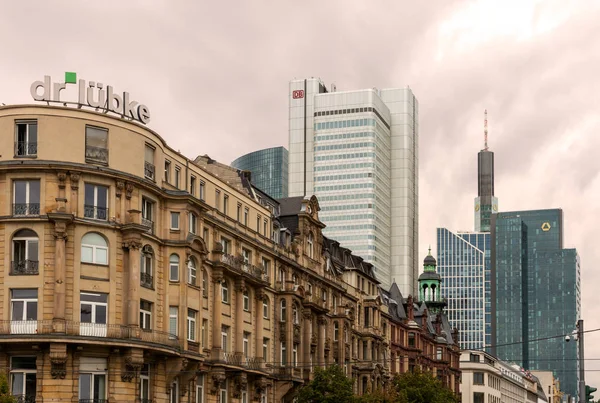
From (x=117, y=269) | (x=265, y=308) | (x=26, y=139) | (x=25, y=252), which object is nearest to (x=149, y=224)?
(x=117, y=269)

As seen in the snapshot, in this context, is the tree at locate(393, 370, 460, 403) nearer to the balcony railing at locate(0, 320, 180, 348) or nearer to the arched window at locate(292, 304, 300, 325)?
the arched window at locate(292, 304, 300, 325)

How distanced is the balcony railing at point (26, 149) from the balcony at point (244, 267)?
20320mm

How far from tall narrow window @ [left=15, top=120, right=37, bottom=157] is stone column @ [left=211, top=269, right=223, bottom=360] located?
20.0 m

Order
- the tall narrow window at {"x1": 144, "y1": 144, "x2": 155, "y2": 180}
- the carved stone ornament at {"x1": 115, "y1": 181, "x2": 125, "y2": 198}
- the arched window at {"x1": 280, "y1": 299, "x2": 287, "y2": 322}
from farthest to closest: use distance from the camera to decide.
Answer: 1. the arched window at {"x1": 280, "y1": 299, "x2": 287, "y2": 322}
2. the tall narrow window at {"x1": 144, "y1": 144, "x2": 155, "y2": 180}
3. the carved stone ornament at {"x1": 115, "y1": 181, "x2": 125, "y2": 198}

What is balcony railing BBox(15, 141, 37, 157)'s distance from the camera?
73.1m

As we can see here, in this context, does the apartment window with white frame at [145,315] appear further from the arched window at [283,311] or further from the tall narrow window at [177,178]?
the arched window at [283,311]

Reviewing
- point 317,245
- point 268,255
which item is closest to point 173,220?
point 268,255

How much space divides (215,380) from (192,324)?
22.2 ft

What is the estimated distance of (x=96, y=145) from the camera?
74562 mm

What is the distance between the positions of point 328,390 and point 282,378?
4330mm

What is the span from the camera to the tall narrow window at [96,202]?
7350cm

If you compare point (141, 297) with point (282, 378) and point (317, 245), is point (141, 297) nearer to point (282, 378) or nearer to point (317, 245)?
point (282, 378)

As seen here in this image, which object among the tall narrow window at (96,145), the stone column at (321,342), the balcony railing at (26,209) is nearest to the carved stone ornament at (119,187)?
the tall narrow window at (96,145)

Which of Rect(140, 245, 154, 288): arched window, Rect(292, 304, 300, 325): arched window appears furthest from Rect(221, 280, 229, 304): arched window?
Rect(292, 304, 300, 325): arched window
